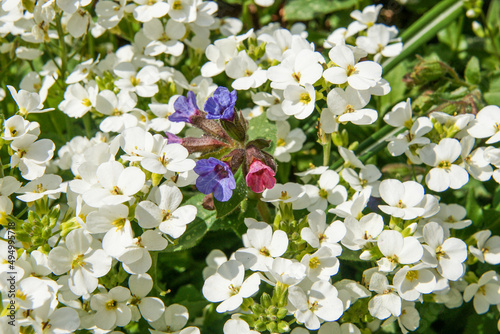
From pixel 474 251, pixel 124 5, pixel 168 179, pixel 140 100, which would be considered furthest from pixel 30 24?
pixel 474 251

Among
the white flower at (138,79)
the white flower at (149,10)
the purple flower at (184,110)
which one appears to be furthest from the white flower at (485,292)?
the white flower at (149,10)

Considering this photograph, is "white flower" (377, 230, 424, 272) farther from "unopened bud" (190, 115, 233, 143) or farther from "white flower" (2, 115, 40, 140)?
"white flower" (2, 115, 40, 140)

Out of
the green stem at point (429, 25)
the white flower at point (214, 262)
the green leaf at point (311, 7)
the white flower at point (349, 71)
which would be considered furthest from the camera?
the green leaf at point (311, 7)

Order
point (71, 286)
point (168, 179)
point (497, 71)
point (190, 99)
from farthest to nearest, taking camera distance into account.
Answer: point (497, 71), point (190, 99), point (168, 179), point (71, 286)

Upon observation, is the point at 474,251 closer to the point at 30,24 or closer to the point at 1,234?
the point at 1,234

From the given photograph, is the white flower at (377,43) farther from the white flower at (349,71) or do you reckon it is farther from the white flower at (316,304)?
the white flower at (316,304)

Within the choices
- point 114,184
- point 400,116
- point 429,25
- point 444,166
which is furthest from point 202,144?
point 429,25
